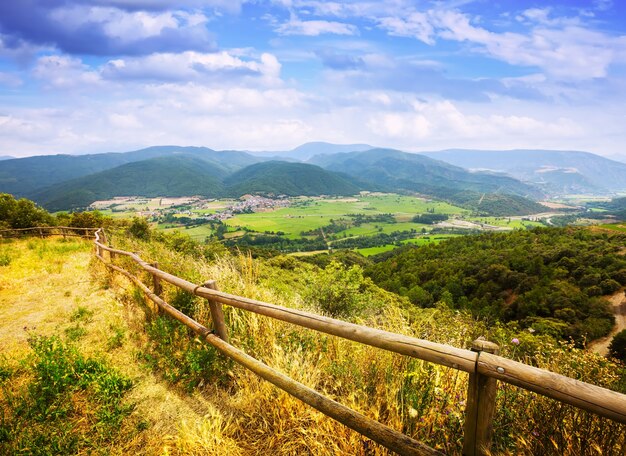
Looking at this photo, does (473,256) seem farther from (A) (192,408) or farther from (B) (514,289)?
(A) (192,408)

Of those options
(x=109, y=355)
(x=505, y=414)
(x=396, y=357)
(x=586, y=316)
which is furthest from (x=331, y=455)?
(x=586, y=316)

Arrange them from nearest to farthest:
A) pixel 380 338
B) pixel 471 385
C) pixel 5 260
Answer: pixel 471 385, pixel 380 338, pixel 5 260

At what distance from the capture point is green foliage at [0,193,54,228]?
20.4 meters

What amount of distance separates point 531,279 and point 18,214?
155 ft

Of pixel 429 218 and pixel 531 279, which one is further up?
pixel 531 279

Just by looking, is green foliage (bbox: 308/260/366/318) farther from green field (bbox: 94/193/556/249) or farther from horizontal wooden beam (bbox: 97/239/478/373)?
green field (bbox: 94/193/556/249)

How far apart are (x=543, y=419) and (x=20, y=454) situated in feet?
12.5

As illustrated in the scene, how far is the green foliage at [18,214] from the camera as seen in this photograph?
803 inches

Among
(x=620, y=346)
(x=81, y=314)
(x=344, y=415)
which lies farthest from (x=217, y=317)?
(x=620, y=346)

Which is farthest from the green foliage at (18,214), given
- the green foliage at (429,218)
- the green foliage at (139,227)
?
the green foliage at (429,218)

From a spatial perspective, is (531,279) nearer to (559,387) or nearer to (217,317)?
(217,317)

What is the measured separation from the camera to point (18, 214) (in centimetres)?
2077

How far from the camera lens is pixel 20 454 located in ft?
7.75

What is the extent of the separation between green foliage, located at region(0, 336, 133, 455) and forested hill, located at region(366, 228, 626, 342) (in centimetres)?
2446
